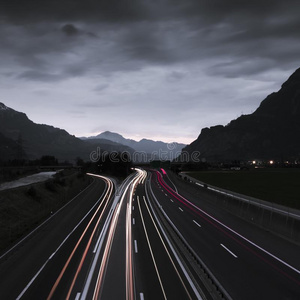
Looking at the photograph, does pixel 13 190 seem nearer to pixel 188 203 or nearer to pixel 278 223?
pixel 188 203

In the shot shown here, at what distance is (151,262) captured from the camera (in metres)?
21.5

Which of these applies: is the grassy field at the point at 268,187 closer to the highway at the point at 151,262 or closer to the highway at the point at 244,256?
the highway at the point at 244,256

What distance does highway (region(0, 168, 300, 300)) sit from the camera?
662 inches

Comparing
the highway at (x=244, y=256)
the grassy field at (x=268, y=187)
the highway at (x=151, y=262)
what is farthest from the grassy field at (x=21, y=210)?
the grassy field at (x=268, y=187)

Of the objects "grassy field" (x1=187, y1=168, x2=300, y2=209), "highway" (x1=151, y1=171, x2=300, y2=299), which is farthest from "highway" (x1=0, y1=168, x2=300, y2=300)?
"grassy field" (x1=187, y1=168, x2=300, y2=209)

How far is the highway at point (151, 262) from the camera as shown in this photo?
16.8 m

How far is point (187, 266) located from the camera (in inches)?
810

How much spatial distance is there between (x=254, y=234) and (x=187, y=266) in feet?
37.6

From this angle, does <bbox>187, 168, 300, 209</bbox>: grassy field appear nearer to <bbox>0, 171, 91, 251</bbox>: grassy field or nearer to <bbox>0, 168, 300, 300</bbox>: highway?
<bbox>0, 168, 300, 300</bbox>: highway

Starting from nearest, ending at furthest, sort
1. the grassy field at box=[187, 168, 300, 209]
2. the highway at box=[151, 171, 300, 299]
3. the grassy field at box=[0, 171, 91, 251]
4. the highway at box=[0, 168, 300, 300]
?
the highway at box=[0, 168, 300, 300] < the highway at box=[151, 171, 300, 299] < the grassy field at box=[0, 171, 91, 251] < the grassy field at box=[187, 168, 300, 209]

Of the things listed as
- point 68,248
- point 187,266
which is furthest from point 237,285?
point 68,248

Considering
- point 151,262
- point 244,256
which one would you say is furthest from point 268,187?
point 151,262

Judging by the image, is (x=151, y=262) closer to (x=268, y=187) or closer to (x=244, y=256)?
(x=244, y=256)

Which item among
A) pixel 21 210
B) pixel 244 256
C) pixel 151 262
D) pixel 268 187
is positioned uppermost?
pixel 268 187
